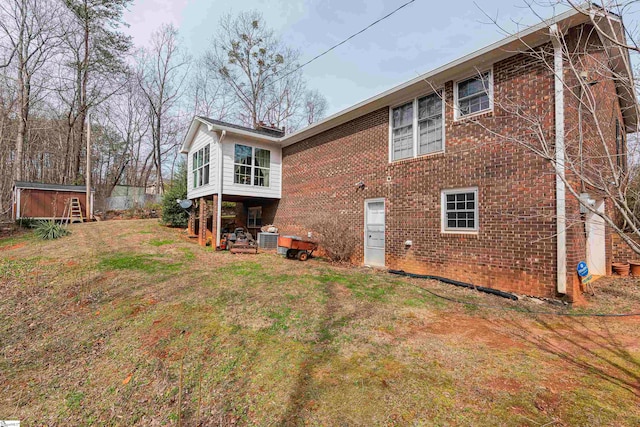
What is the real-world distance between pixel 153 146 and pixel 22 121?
9.75 m

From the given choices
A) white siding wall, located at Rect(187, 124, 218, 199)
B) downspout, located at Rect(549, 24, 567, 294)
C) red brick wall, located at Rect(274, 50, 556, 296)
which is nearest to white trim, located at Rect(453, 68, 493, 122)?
red brick wall, located at Rect(274, 50, 556, 296)

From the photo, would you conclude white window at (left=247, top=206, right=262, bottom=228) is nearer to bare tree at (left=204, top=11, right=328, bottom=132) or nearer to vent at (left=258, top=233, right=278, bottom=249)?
vent at (left=258, top=233, right=278, bottom=249)

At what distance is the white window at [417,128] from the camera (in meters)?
7.84

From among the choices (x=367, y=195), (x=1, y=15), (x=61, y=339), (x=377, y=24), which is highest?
(x=1, y=15)

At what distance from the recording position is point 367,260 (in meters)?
9.42

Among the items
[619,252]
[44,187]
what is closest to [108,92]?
[44,187]

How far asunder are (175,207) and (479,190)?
48.8 ft

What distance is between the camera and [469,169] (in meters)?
6.96

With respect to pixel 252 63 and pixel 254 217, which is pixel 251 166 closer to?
pixel 254 217

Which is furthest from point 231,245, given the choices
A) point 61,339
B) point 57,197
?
point 57,197

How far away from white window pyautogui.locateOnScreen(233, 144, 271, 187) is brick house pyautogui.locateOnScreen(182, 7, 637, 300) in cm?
10

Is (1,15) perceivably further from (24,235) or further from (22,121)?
(24,235)

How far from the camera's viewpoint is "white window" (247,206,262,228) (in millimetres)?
15055

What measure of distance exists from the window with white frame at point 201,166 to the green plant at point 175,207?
6.07ft
